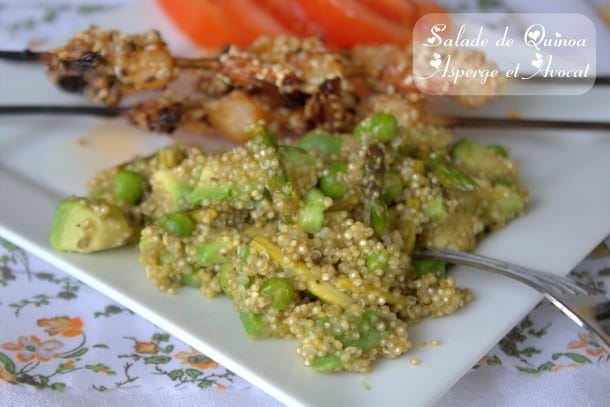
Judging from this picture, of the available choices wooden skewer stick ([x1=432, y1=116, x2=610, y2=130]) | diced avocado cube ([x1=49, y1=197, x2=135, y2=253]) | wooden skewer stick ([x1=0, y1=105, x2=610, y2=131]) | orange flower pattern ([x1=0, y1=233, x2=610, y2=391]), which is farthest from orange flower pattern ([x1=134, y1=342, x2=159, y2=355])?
wooden skewer stick ([x1=432, y1=116, x2=610, y2=130])

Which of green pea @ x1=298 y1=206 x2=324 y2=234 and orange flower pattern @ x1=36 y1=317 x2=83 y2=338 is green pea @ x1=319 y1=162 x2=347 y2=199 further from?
orange flower pattern @ x1=36 y1=317 x2=83 y2=338

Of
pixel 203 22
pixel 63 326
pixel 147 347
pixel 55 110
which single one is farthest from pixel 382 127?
pixel 203 22

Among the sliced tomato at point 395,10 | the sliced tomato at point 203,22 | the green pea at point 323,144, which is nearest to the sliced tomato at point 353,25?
the sliced tomato at point 395,10

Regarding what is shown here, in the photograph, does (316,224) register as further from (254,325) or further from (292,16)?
(292,16)

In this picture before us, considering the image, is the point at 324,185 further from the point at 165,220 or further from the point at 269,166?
the point at 165,220

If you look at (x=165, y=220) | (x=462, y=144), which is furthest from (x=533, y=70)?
(x=165, y=220)

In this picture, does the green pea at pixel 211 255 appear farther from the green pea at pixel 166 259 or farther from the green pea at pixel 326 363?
the green pea at pixel 326 363

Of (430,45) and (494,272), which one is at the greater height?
(430,45)
